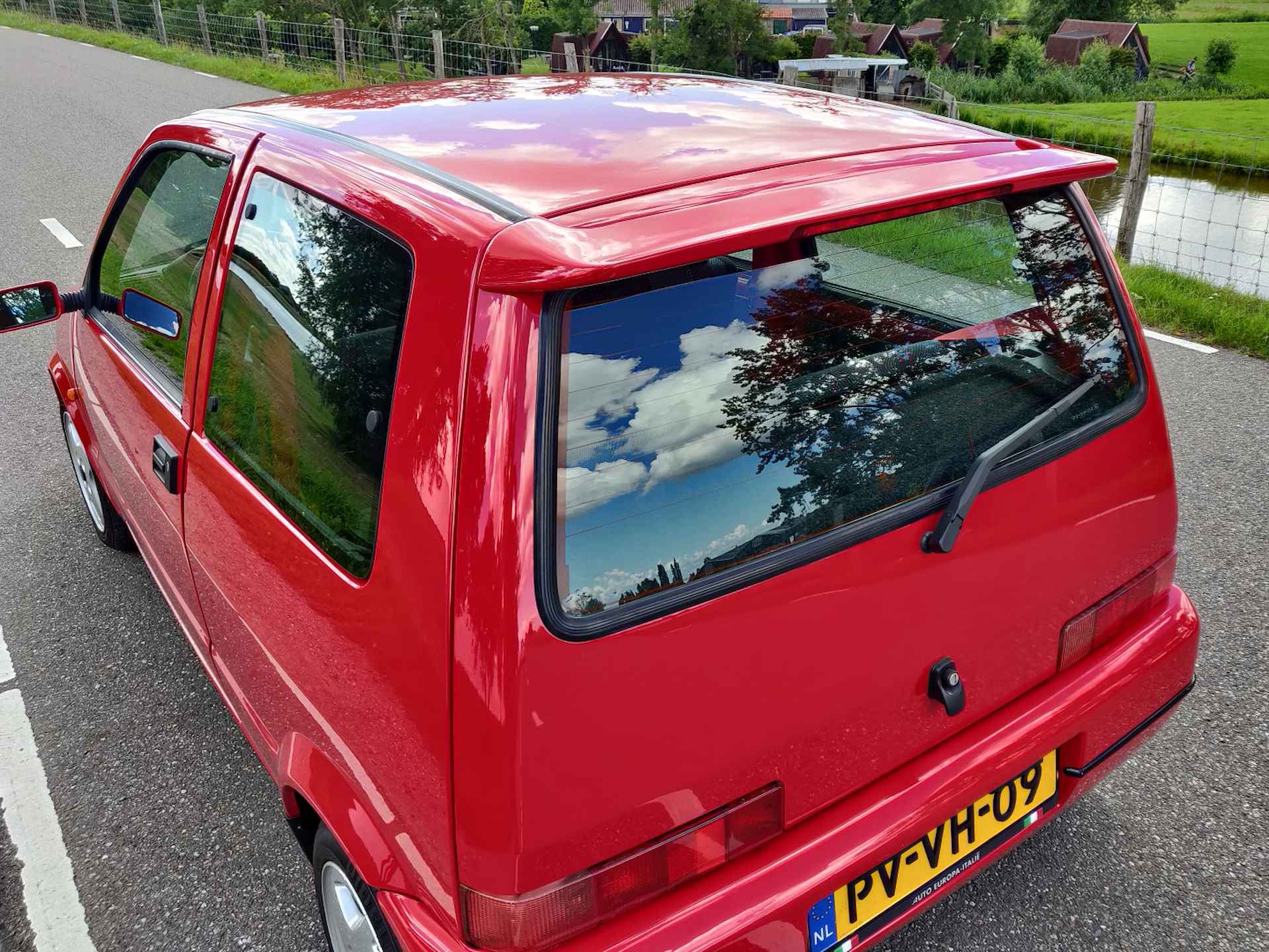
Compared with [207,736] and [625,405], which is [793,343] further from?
[207,736]

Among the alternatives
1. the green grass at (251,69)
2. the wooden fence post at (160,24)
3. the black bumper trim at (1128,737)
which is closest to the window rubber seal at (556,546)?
the black bumper trim at (1128,737)

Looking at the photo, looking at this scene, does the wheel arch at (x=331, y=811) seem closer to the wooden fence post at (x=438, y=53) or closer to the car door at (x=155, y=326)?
the car door at (x=155, y=326)

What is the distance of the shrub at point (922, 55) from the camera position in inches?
2901

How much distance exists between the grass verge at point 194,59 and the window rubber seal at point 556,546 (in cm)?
1111

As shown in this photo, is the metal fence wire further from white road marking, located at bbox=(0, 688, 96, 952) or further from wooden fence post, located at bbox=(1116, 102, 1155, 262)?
white road marking, located at bbox=(0, 688, 96, 952)

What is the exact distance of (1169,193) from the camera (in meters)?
18.7

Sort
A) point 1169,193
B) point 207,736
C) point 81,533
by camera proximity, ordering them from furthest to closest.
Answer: point 1169,193
point 81,533
point 207,736

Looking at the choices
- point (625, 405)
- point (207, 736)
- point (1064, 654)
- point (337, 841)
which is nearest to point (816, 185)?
point (625, 405)

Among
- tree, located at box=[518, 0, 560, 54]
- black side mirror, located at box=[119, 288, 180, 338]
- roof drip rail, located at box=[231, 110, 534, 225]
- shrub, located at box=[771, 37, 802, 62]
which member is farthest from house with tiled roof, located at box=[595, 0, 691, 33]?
roof drip rail, located at box=[231, 110, 534, 225]

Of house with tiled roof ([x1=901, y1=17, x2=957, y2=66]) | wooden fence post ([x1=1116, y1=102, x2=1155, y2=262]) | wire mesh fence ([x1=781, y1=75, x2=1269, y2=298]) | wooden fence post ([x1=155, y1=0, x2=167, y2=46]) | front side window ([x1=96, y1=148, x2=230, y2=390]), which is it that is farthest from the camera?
house with tiled roof ([x1=901, y1=17, x2=957, y2=66])

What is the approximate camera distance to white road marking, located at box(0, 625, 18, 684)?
3.31 m

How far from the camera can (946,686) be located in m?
1.72

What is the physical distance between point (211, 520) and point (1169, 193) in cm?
2069

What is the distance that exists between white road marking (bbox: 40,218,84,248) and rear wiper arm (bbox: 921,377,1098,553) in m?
8.87
